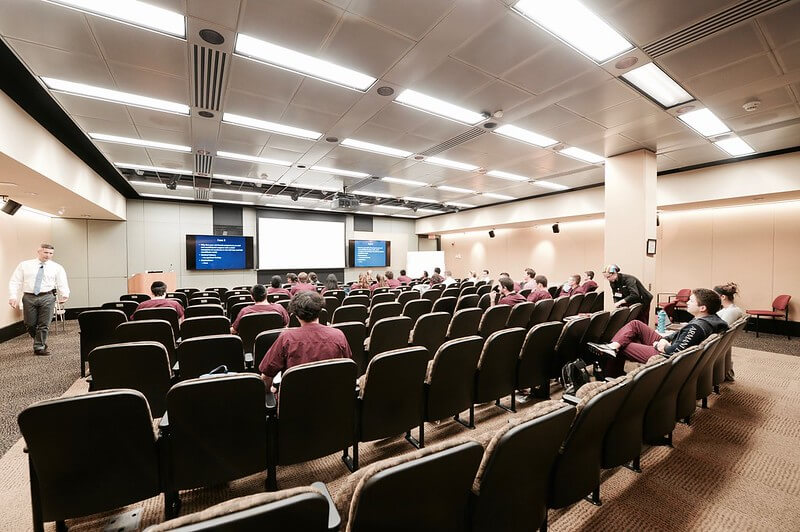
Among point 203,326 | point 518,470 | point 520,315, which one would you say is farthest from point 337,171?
point 518,470

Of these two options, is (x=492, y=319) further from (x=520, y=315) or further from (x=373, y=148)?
(x=373, y=148)

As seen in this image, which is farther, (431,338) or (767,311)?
(767,311)

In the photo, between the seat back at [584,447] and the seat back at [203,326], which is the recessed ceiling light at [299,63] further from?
the seat back at [584,447]

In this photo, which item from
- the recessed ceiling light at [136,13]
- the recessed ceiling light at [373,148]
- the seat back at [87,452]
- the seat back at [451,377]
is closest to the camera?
the seat back at [87,452]

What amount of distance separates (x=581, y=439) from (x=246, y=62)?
4.42 metres

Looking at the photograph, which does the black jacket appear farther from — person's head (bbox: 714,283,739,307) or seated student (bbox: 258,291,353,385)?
seated student (bbox: 258,291,353,385)

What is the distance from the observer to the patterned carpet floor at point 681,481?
1.96 metres

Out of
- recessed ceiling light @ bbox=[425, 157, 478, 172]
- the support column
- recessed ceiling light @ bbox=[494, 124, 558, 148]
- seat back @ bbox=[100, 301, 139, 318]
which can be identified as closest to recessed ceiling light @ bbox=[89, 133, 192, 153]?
seat back @ bbox=[100, 301, 139, 318]

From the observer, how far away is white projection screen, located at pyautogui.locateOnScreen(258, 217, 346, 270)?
12.5 m

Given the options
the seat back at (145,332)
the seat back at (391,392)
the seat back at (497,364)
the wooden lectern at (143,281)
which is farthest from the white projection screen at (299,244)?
the seat back at (391,392)

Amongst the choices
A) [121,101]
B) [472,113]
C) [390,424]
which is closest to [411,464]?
[390,424]

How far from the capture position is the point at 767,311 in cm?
717

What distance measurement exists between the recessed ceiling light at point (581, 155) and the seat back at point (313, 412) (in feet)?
20.7

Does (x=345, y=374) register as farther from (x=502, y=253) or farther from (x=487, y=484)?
(x=502, y=253)
